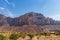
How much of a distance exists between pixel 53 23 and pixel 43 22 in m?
14.7

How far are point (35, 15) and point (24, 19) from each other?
122 ft

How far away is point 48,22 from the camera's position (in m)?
178

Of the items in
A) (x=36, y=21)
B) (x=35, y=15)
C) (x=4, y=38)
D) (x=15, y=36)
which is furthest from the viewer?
(x=35, y=15)

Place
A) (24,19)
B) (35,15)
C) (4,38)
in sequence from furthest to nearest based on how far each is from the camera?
(35,15) < (24,19) < (4,38)

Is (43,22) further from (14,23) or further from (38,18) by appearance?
(14,23)

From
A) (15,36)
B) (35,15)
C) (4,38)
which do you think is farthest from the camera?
(35,15)

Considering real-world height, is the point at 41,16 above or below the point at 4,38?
above

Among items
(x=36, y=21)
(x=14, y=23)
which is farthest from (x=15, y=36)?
(x=36, y=21)

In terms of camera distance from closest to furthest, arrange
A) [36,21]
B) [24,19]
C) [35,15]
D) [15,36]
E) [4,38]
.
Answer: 1. [4,38]
2. [15,36]
3. [24,19]
4. [36,21]
5. [35,15]

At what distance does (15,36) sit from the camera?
37.5 metres

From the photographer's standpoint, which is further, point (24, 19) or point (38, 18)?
point (38, 18)

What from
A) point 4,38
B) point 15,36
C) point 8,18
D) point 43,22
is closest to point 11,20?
point 8,18

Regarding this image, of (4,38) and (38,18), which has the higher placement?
(38,18)

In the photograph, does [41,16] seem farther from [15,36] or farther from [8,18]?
[15,36]
